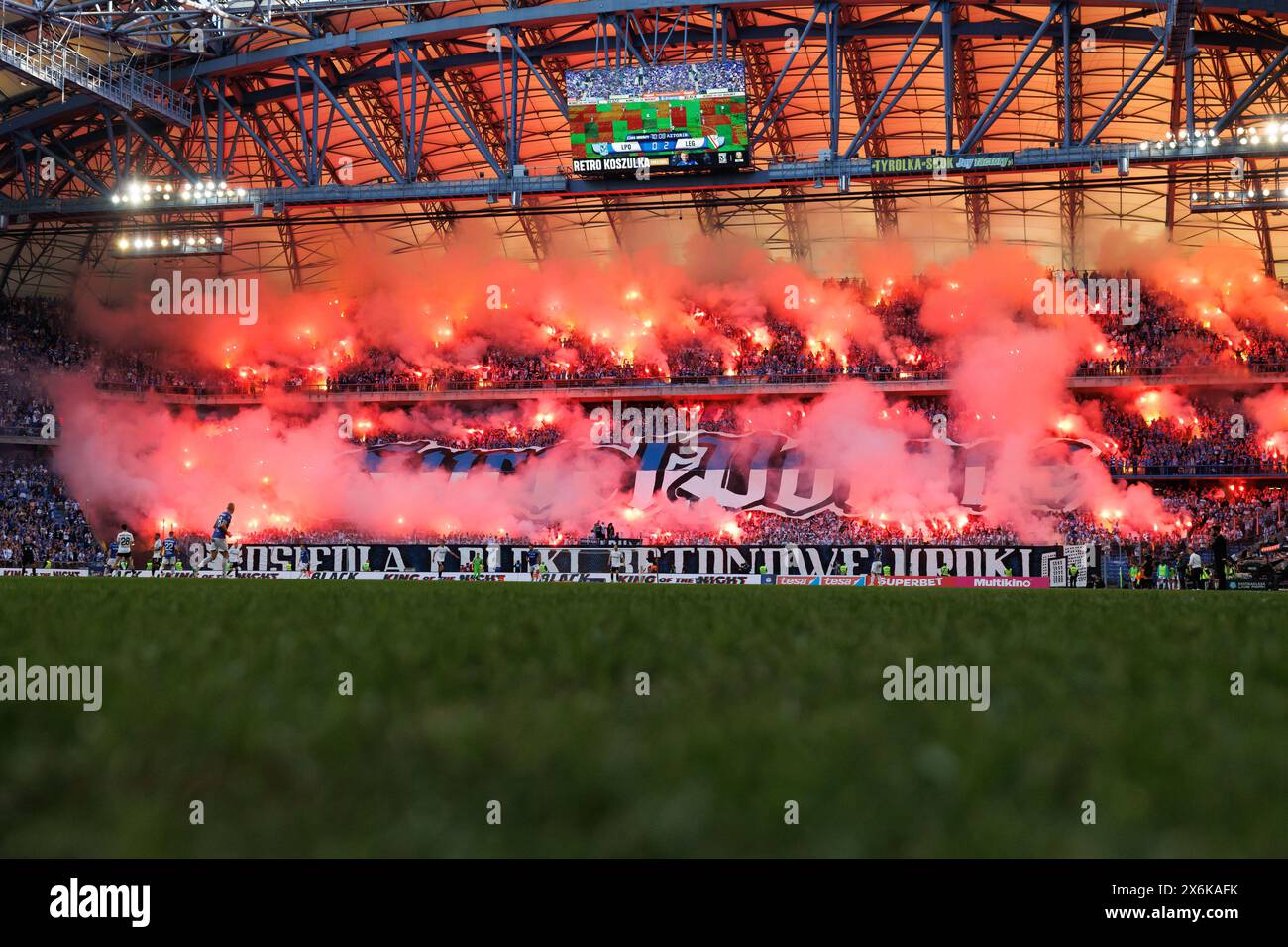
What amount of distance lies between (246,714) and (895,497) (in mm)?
44178

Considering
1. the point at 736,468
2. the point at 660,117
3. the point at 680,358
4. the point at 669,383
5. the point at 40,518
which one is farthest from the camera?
the point at 680,358

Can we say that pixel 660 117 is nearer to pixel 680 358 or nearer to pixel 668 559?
pixel 668 559

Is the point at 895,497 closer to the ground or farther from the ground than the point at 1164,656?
Result: farther from the ground

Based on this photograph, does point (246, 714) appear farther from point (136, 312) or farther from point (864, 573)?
point (136, 312)

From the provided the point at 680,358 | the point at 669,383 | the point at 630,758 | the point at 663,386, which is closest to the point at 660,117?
the point at 663,386

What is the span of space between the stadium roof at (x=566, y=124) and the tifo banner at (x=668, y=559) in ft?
38.7

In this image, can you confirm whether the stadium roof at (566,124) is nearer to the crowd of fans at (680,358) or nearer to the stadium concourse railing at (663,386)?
the crowd of fans at (680,358)

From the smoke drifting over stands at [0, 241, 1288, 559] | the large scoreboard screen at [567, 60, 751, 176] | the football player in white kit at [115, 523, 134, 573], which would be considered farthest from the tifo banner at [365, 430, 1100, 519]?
the large scoreboard screen at [567, 60, 751, 176]

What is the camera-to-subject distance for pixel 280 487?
169ft

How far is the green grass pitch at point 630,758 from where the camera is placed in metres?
1.70

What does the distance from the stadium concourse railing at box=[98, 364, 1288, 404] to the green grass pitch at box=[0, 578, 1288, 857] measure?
147ft

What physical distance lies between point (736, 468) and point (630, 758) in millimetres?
45746

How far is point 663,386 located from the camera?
50094 millimetres
